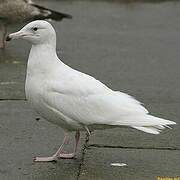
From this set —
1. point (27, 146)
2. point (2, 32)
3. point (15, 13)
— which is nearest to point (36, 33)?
point (27, 146)

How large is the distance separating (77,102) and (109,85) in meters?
3.23

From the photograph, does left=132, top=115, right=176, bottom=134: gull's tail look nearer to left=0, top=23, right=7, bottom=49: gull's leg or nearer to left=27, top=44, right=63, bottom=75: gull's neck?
left=27, top=44, right=63, bottom=75: gull's neck

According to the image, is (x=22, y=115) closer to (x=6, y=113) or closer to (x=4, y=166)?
(x=6, y=113)

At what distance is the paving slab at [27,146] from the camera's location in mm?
5824

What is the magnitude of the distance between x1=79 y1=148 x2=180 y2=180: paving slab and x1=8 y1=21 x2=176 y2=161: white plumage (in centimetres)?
35

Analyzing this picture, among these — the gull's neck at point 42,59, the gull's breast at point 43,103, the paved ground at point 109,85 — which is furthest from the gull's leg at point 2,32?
the gull's breast at point 43,103

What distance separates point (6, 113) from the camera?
759 centimetres

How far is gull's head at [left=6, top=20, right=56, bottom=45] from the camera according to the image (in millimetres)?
6113

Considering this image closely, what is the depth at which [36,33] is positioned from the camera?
6141 mm

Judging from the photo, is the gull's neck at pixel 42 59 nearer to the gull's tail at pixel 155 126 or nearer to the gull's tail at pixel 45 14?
the gull's tail at pixel 155 126

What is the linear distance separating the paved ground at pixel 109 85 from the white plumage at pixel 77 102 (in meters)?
0.41

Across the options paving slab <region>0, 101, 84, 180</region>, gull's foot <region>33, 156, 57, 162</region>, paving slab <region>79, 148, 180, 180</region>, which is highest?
paving slab <region>79, 148, 180, 180</region>

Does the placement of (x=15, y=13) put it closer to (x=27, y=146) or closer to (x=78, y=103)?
(x=27, y=146)

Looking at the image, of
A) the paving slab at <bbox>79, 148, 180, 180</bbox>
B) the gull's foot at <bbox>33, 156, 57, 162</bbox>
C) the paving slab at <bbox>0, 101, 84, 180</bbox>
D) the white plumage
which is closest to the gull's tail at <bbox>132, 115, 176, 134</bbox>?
the white plumage
